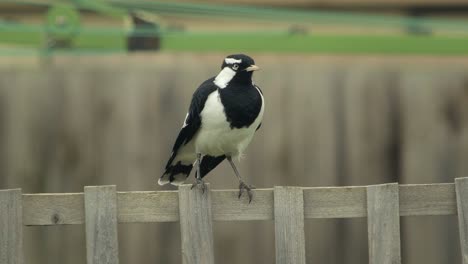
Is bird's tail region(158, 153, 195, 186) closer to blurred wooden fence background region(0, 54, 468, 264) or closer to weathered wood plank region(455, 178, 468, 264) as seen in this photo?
blurred wooden fence background region(0, 54, 468, 264)

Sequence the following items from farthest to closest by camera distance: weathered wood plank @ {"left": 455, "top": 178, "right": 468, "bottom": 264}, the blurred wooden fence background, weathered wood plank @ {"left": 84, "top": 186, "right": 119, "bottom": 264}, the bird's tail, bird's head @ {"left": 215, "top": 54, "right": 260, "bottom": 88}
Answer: the blurred wooden fence background → the bird's tail → bird's head @ {"left": 215, "top": 54, "right": 260, "bottom": 88} → weathered wood plank @ {"left": 455, "top": 178, "right": 468, "bottom": 264} → weathered wood plank @ {"left": 84, "top": 186, "right": 119, "bottom": 264}

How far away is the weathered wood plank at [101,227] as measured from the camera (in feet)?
13.0

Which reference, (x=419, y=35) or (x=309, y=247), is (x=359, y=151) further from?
(x=419, y=35)

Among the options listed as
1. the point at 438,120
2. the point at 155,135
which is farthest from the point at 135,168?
the point at 438,120

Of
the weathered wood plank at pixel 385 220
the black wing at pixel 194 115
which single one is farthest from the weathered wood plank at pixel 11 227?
the black wing at pixel 194 115

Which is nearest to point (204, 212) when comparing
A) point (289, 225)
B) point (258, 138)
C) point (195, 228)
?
point (195, 228)

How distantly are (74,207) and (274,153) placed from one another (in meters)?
2.23

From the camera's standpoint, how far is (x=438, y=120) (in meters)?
6.11

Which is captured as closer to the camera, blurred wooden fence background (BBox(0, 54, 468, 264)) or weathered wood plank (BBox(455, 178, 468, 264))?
weathered wood plank (BBox(455, 178, 468, 264))

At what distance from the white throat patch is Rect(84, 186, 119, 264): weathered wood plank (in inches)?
61.7

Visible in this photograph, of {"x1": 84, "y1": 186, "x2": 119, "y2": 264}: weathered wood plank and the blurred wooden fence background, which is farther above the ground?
the blurred wooden fence background

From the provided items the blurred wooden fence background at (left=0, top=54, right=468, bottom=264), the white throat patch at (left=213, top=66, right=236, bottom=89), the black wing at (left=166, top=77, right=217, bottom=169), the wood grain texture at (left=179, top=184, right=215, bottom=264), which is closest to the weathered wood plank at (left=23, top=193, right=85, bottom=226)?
the wood grain texture at (left=179, top=184, right=215, bottom=264)

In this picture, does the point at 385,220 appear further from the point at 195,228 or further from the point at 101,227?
the point at 101,227

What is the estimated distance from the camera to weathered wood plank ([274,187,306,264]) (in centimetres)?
398
